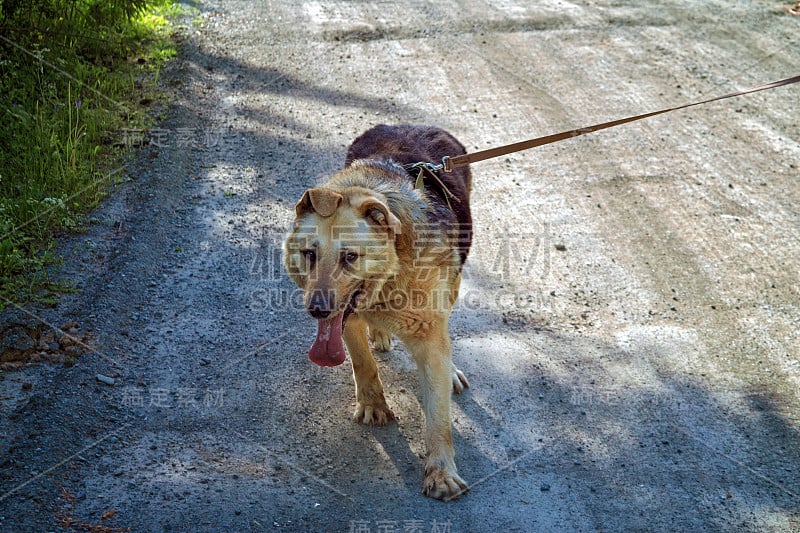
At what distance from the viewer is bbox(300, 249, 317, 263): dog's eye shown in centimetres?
470

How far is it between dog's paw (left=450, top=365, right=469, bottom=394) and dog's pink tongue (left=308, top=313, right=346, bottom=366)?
4.84ft

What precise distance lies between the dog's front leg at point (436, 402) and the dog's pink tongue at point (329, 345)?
0.56m

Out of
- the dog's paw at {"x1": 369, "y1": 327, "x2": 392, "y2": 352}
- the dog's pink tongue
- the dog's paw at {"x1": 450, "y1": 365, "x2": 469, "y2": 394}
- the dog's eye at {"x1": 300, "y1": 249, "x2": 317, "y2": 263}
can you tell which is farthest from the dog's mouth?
the dog's paw at {"x1": 369, "y1": 327, "x2": 392, "y2": 352}

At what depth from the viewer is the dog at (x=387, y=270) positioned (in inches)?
184

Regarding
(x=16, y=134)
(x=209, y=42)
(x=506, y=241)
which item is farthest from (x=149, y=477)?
(x=209, y=42)

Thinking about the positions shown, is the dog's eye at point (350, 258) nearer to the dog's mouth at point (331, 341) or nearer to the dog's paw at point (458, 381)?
the dog's mouth at point (331, 341)

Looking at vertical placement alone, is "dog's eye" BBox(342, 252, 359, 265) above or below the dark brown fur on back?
below

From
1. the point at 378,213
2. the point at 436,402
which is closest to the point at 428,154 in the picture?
the point at 378,213

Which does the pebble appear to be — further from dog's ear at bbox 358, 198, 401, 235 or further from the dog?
dog's ear at bbox 358, 198, 401, 235

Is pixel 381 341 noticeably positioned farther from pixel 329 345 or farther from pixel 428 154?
pixel 329 345

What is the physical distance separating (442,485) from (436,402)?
20.7 inches

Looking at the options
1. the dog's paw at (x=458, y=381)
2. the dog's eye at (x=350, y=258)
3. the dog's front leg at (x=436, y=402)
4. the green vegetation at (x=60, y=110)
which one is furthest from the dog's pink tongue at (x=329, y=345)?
the green vegetation at (x=60, y=110)

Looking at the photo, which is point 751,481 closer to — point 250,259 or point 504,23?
point 250,259

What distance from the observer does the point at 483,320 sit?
22.6 ft
